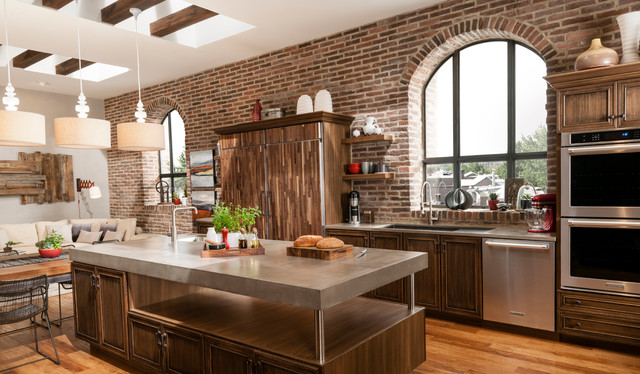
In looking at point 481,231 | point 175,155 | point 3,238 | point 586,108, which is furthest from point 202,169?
point 586,108

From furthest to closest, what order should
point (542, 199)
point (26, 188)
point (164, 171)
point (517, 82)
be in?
point (164, 171) → point (26, 188) → point (517, 82) → point (542, 199)

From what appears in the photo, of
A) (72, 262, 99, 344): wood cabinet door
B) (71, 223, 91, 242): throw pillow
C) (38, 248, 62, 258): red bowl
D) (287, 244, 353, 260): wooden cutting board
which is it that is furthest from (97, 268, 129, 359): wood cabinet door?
(71, 223, 91, 242): throw pillow

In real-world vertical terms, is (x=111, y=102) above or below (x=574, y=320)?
above

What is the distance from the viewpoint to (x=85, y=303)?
11.8ft

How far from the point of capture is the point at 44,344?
156 inches

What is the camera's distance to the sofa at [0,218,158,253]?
6898mm

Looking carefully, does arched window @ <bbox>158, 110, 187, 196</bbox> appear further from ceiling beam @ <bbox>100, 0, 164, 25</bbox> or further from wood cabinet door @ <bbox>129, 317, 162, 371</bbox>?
wood cabinet door @ <bbox>129, 317, 162, 371</bbox>

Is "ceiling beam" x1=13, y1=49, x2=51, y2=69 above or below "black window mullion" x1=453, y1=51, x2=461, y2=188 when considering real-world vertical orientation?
above

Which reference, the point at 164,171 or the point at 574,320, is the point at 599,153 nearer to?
the point at 574,320

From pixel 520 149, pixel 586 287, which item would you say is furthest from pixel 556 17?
pixel 586 287

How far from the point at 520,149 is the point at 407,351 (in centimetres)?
276

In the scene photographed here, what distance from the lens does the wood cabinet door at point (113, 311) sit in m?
3.21

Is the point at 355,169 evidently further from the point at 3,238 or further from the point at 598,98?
the point at 3,238

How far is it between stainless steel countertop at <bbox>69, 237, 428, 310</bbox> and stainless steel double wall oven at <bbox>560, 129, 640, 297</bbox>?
154 centimetres
